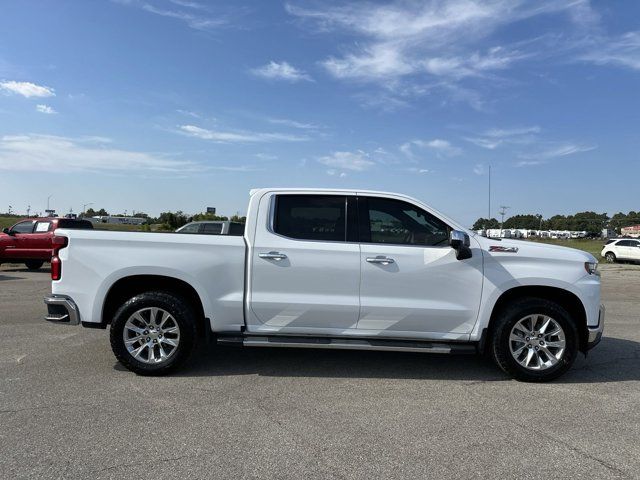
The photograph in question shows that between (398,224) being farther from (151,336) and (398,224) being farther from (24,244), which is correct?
(24,244)

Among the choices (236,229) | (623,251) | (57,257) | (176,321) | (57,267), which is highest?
(236,229)

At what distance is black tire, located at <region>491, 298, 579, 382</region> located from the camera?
5.08 m

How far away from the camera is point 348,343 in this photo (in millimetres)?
5039

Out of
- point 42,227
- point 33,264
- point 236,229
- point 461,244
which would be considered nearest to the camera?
point 461,244

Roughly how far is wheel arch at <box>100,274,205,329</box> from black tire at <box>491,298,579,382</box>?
3129mm

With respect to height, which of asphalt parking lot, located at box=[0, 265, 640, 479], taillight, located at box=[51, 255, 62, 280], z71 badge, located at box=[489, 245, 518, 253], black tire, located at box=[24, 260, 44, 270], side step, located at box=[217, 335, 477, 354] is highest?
z71 badge, located at box=[489, 245, 518, 253]

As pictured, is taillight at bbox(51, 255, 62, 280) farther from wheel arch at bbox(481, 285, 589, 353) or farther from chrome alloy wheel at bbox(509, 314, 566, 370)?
chrome alloy wheel at bbox(509, 314, 566, 370)

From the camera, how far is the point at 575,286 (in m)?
5.11


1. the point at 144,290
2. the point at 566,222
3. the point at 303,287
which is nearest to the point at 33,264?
the point at 144,290

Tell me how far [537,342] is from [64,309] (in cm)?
493

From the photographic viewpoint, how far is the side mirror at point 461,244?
493cm

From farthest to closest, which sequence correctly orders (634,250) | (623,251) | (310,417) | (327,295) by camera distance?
(623,251) → (634,250) → (327,295) → (310,417)

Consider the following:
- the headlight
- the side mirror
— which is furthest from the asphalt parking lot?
the side mirror

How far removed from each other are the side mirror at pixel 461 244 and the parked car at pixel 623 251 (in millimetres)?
28803
